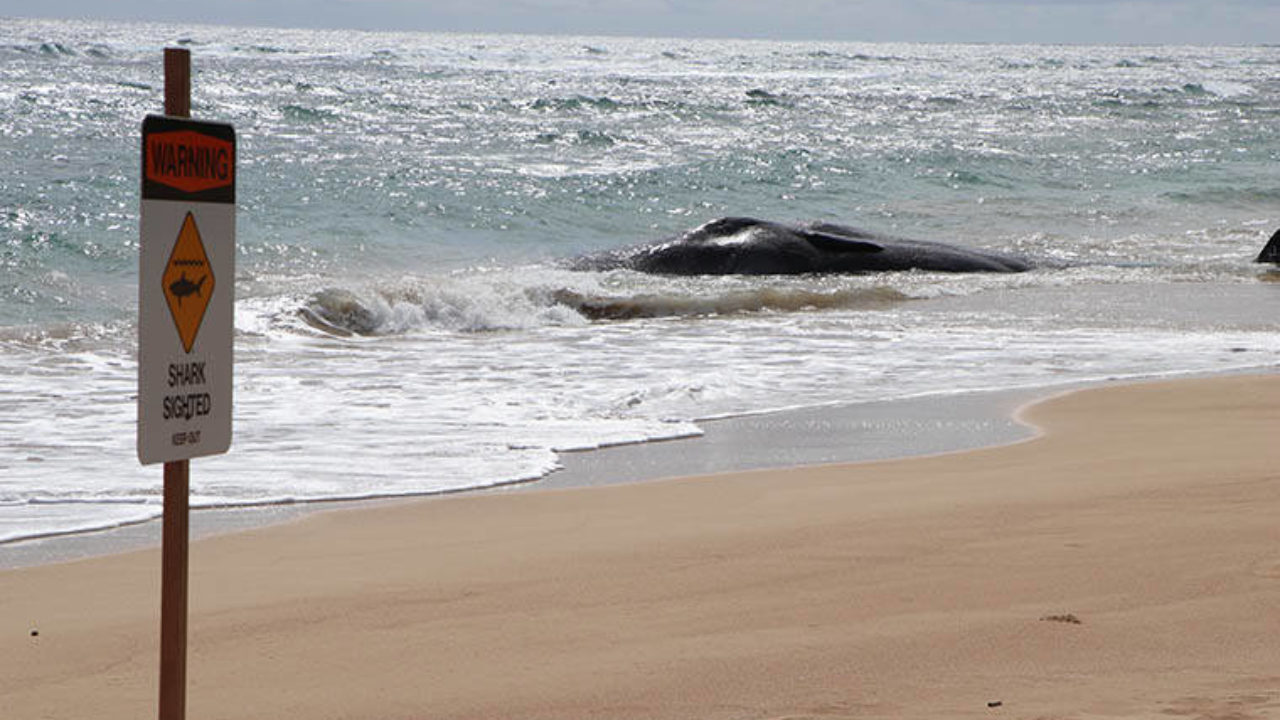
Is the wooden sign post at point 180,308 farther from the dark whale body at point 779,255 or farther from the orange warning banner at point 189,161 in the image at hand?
the dark whale body at point 779,255

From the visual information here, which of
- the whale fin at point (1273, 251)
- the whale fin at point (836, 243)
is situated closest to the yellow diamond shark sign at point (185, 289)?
the whale fin at point (836, 243)

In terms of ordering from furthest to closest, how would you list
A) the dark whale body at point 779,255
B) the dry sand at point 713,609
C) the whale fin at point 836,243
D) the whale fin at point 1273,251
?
the whale fin at point 1273,251 < the whale fin at point 836,243 < the dark whale body at point 779,255 < the dry sand at point 713,609

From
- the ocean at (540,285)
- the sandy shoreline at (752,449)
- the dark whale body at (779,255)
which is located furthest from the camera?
the dark whale body at (779,255)

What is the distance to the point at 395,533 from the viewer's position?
6355mm

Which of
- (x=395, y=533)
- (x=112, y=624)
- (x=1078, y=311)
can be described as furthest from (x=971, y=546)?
(x=1078, y=311)

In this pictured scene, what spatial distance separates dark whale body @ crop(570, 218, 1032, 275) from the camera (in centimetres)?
1786

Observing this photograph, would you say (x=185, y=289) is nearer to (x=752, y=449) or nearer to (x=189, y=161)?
(x=189, y=161)

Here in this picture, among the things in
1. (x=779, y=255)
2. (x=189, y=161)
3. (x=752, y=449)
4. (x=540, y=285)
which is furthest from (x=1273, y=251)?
(x=189, y=161)

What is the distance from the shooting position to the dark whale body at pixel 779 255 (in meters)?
17.9

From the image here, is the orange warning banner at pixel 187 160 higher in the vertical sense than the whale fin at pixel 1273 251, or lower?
higher

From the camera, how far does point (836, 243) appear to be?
60.6 feet

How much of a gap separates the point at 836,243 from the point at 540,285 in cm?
386

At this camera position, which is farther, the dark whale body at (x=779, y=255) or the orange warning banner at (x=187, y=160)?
the dark whale body at (x=779, y=255)

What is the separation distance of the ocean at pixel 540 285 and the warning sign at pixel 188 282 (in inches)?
144
